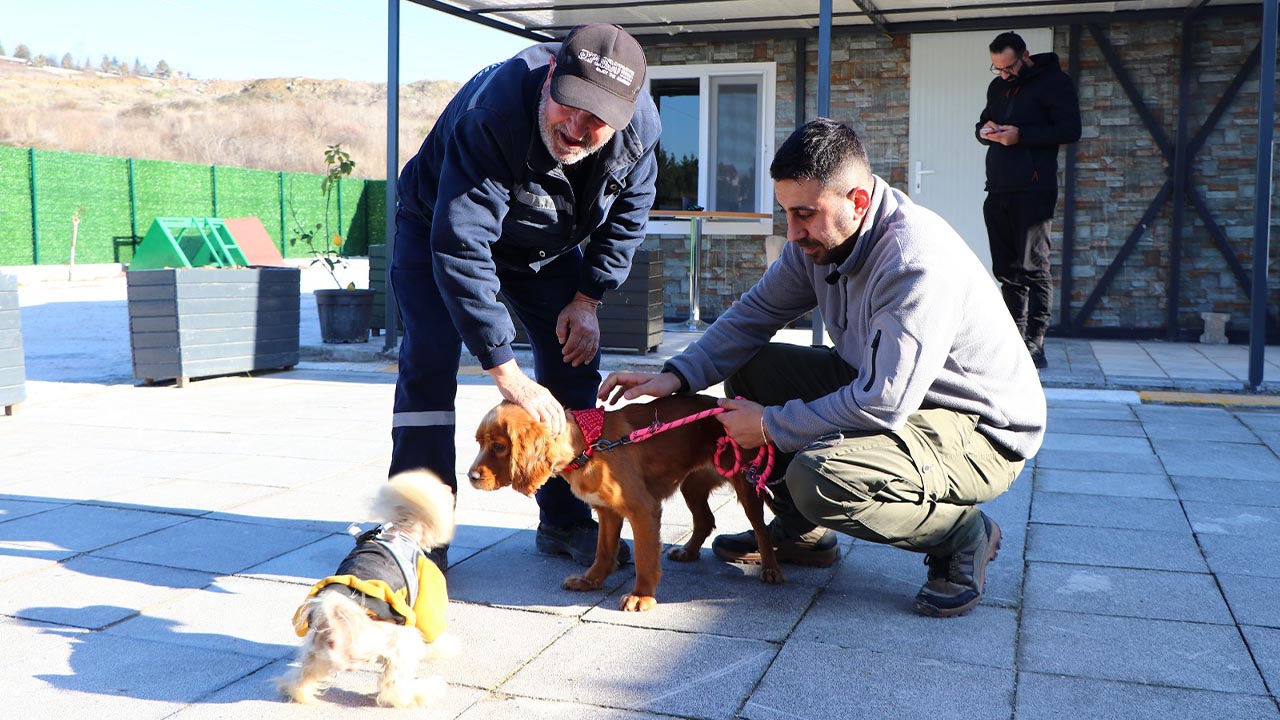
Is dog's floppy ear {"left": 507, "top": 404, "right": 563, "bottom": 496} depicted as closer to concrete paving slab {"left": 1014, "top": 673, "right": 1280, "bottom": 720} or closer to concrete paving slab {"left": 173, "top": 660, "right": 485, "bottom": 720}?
concrete paving slab {"left": 173, "top": 660, "right": 485, "bottom": 720}

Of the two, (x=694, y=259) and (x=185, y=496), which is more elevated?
(x=694, y=259)

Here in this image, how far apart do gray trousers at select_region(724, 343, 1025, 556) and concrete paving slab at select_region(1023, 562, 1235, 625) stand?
1.20 feet

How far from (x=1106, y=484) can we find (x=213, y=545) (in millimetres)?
3877

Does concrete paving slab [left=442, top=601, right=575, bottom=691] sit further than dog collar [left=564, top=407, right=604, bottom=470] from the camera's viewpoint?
No

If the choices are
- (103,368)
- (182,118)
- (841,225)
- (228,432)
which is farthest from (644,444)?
(182,118)

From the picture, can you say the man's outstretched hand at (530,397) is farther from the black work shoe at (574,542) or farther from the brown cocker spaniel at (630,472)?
the black work shoe at (574,542)

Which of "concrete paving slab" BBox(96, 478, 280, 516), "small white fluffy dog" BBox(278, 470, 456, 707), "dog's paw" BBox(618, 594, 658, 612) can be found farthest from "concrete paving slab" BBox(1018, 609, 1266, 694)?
"concrete paving slab" BBox(96, 478, 280, 516)

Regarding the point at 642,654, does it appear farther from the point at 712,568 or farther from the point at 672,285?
the point at 672,285

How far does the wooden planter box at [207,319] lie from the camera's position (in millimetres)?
7570

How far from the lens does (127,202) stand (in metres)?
23.4

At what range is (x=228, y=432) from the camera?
6027 millimetres

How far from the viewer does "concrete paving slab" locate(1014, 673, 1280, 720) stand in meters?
2.47

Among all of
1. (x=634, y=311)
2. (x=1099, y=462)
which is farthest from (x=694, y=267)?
(x=1099, y=462)

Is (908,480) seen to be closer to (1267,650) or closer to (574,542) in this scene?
(1267,650)
